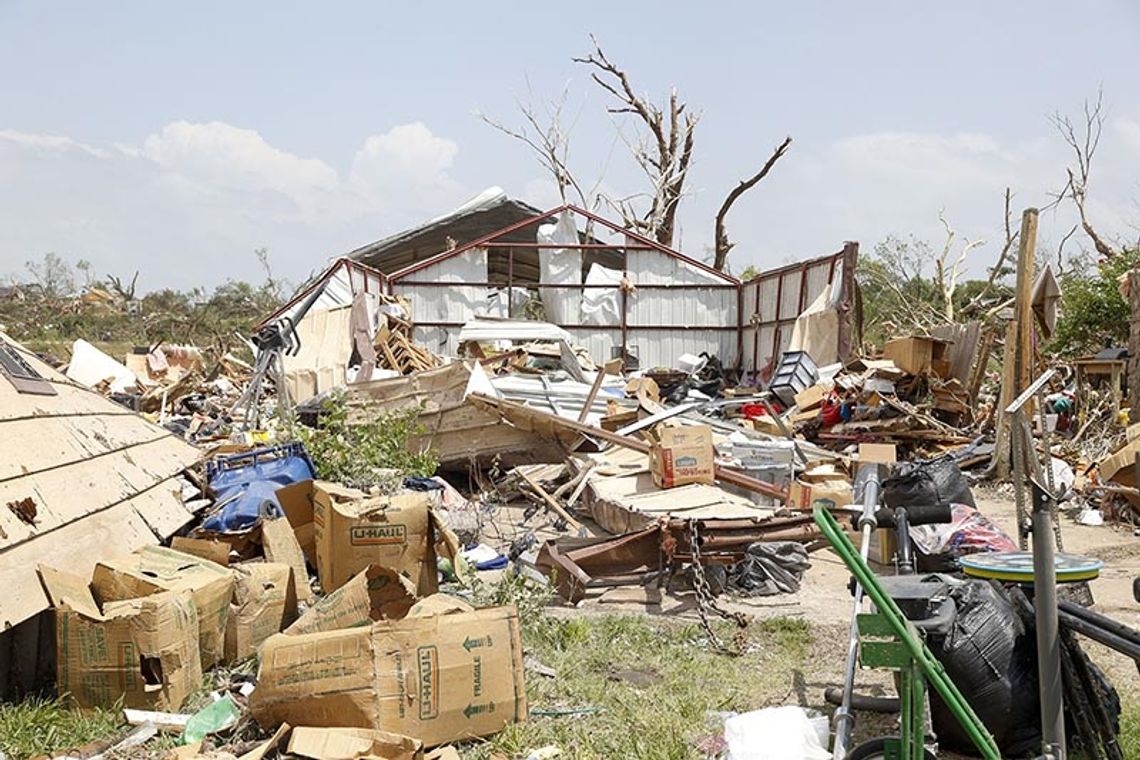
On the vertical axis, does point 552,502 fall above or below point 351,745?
below

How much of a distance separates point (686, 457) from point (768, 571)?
2053 millimetres

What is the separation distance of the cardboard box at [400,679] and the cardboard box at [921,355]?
1133 centimetres

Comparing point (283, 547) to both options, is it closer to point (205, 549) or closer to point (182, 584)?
point (205, 549)

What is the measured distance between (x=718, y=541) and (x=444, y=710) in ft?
9.59

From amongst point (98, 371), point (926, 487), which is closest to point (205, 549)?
point (926, 487)

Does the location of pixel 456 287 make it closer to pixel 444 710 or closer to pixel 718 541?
pixel 718 541

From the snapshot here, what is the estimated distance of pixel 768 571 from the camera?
22.1ft

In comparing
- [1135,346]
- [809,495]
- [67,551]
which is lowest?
[809,495]

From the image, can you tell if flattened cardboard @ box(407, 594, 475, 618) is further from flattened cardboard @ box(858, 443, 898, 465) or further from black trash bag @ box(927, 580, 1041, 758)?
flattened cardboard @ box(858, 443, 898, 465)

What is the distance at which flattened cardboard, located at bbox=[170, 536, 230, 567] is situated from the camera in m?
5.31

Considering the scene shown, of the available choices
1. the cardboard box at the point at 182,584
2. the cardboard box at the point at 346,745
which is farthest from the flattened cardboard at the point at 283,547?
the cardboard box at the point at 346,745

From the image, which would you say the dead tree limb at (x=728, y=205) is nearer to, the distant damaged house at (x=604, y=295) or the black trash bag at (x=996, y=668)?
the distant damaged house at (x=604, y=295)

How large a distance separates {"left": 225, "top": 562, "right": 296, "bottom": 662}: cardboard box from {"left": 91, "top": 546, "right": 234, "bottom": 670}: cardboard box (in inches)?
2.8

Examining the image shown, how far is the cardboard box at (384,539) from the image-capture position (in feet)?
18.0
